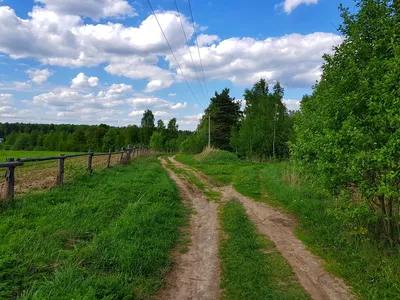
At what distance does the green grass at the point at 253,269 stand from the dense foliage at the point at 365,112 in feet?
6.02

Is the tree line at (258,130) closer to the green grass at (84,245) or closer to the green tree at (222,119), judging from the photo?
the green tree at (222,119)

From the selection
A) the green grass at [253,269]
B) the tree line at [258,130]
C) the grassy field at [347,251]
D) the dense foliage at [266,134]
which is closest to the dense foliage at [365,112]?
the grassy field at [347,251]

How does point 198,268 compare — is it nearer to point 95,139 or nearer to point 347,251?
A: point 347,251

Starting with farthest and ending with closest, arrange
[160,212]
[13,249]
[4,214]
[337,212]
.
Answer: [160,212]
[4,214]
[337,212]
[13,249]

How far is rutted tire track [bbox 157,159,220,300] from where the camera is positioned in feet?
12.3

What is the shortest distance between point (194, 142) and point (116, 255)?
47278 mm

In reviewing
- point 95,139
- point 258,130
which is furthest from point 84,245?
point 95,139

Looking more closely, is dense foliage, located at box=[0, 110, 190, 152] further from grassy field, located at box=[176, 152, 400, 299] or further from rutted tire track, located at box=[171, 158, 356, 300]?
grassy field, located at box=[176, 152, 400, 299]

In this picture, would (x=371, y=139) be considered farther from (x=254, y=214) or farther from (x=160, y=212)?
(x=160, y=212)

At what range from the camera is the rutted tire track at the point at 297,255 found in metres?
3.85

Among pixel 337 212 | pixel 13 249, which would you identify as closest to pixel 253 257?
pixel 337 212

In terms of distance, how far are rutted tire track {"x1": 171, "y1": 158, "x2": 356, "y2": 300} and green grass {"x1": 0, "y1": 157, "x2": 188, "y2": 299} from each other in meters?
2.10

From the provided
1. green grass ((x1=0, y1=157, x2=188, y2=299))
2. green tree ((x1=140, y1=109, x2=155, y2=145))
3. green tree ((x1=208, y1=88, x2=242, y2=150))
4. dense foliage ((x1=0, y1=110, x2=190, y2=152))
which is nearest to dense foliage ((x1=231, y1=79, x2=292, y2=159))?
green tree ((x1=208, y1=88, x2=242, y2=150))

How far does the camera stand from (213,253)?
5.14 metres
